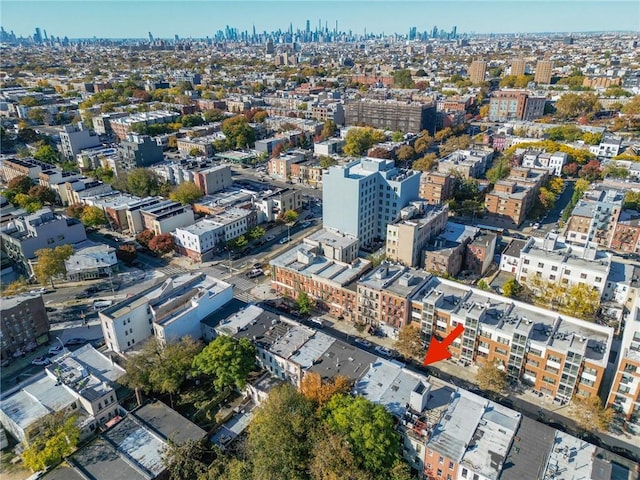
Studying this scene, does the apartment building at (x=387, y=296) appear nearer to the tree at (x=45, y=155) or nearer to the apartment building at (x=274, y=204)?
the apartment building at (x=274, y=204)

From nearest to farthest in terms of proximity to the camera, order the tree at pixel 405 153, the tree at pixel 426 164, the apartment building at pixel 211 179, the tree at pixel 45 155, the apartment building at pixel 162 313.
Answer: the apartment building at pixel 162 313
the apartment building at pixel 211 179
the tree at pixel 426 164
the tree at pixel 45 155
the tree at pixel 405 153

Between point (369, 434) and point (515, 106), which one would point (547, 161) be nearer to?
point (515, 106)

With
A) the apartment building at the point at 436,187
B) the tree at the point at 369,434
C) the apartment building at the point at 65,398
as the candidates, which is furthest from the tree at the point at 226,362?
the apartment building at the point at 436,187

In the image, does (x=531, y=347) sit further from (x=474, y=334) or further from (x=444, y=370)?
(x=444, y=370)

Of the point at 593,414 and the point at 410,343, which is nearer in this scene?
the point at 593,414

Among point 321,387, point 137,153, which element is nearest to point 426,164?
point 137,153

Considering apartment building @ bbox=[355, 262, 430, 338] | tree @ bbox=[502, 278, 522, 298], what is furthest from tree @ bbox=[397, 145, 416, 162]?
apartment building @ bbox=[355, 262, 430, 338]

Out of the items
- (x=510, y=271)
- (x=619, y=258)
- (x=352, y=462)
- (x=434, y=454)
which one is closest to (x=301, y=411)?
(x=352, y=462)

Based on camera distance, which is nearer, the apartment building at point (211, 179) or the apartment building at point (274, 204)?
the apartment building at point (274, 204)
